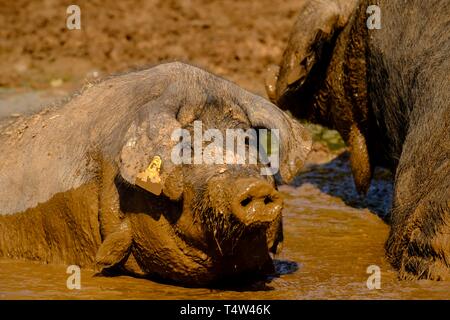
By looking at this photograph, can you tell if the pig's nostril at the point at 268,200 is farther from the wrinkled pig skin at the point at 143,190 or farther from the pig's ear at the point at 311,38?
the pig's ear at the point at 311,38

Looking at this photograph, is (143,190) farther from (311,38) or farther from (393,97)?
(311,38)

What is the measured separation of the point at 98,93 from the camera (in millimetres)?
7516

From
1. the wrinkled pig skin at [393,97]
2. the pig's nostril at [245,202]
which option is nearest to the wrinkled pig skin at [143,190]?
the pig's nostril at [245,202]

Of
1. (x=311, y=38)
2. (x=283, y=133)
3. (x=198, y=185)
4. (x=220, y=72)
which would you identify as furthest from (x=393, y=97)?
(x=220, y=72)

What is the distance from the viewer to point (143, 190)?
262 inches

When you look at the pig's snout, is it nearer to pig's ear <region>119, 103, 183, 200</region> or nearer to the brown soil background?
pig's ear <region>119, 103, 183, 200</region>

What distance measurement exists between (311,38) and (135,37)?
5814 millimetres

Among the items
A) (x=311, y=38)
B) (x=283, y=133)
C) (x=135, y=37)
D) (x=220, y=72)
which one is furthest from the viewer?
(x=135, y=37)

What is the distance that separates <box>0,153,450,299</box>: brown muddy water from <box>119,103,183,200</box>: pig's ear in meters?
0.63

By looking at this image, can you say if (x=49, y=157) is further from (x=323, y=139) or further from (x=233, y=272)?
(x=323, y=139)

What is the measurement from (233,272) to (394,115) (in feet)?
8.67

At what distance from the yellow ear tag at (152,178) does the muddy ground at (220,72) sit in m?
0.73

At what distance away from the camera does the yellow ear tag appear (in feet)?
21.0

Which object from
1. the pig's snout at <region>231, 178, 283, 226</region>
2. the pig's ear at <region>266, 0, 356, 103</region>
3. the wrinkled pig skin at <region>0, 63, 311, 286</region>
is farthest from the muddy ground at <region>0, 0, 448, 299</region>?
the pig's ear at <region>266, 0, 356, 103</region>
